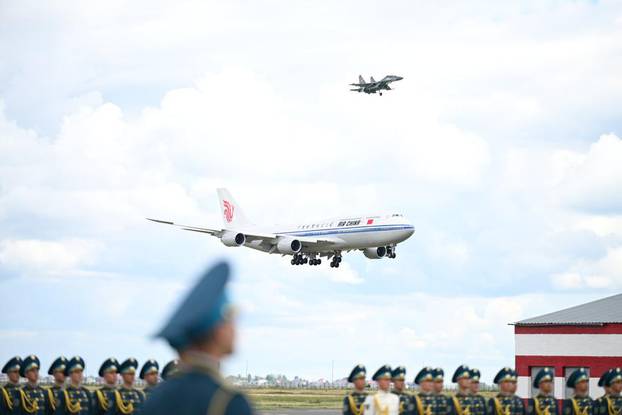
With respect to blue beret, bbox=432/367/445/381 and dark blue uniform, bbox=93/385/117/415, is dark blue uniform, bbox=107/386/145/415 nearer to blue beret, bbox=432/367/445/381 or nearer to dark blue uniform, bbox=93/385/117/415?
dark blue uniform, bbox=93/385/117/415

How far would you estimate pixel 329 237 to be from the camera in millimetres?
74188

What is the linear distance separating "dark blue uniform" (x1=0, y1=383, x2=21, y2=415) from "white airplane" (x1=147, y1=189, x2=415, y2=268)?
5405 centimetres

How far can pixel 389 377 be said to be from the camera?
49.1 feet

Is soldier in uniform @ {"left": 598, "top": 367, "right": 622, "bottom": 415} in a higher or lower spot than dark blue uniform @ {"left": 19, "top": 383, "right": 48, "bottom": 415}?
higher

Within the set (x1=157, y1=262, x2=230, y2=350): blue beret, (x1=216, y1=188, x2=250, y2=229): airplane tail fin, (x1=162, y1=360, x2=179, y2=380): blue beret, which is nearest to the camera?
(x1=157, y1=262, x2=230, y2=350): blue beret

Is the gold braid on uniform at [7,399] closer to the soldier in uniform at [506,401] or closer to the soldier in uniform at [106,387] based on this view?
the soldier in uniform at [106,387]

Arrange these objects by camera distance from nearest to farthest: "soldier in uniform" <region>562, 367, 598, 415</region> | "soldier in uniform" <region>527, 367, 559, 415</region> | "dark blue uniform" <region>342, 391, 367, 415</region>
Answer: "dark blue uniform" <region>342, 391, 367, 415</region> → "soldier in uniform" <region>527, 367, 559, 415</region> → "soldier in uniform" <region>562, 367, 598, 415</region>

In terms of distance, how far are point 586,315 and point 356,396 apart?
2584 centimetres

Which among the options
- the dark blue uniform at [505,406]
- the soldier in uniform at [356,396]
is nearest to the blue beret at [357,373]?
the soldier in uniform at [356,396]

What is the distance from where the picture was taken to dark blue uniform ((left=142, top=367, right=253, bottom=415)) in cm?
396

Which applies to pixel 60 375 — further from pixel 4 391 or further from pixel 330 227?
pixel 330 227

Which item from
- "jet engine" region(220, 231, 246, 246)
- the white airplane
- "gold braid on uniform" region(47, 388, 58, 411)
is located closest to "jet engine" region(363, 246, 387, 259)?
the white airplane

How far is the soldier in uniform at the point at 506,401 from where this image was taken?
601 inches

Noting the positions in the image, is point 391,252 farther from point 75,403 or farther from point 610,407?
point 75,403
